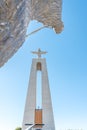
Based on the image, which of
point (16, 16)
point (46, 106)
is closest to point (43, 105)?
point (46, 106)

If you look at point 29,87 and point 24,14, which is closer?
point 24,14

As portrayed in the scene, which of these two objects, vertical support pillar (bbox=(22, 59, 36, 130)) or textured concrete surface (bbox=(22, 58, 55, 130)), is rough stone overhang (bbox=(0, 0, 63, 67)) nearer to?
textured concrete surface (bbox=(22, 58, 55, 130))

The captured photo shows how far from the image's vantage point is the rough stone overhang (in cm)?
165

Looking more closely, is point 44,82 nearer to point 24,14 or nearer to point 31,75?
point 31,75

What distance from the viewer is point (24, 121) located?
64.6 ft

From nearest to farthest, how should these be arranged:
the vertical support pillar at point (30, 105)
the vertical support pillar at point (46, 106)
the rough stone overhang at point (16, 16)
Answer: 1. the rough stone overhang at point (16, 16)
2. the vertical support pillar at point (46, 106)
3. the vertical support pillar at point (30, 105)

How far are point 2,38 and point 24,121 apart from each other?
727 inches

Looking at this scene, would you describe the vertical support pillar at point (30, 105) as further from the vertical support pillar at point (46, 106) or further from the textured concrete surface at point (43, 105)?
the vertical support pillar at point (46, 106)

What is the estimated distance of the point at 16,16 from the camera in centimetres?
177

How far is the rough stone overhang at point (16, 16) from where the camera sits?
5.43 feet

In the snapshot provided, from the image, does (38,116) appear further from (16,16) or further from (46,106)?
(16,16)

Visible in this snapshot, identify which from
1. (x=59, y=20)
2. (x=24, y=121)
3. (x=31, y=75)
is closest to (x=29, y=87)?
(x=31, y=75)

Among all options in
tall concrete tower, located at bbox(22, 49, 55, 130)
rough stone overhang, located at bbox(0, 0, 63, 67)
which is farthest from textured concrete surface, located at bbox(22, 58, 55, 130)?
rough stone overhang, located at bbox(0, 0, 63, 67)

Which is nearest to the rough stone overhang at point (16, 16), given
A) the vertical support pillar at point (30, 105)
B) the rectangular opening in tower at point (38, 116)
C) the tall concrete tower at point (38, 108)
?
the tall concrete tower at point (38, 108)
